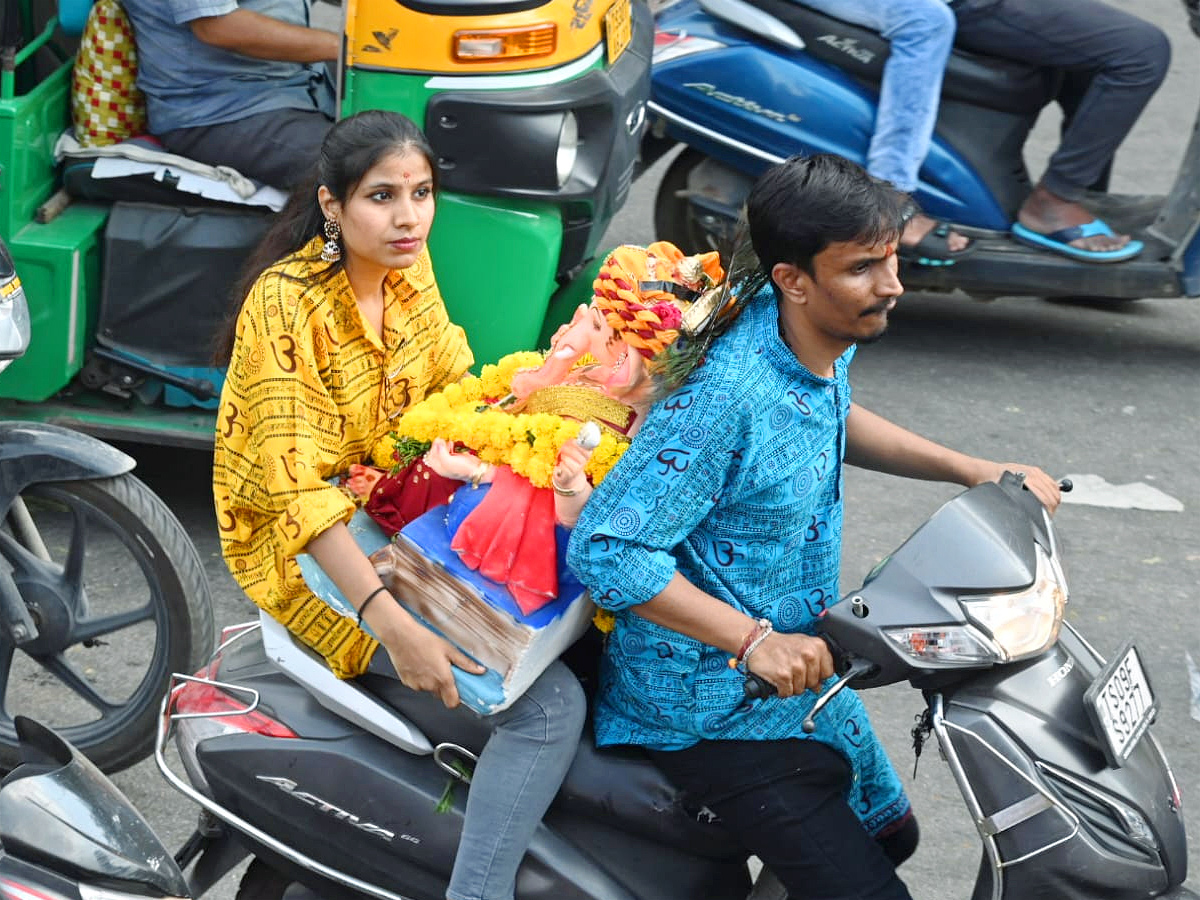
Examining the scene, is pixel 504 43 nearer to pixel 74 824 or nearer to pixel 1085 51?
pixel 74 824

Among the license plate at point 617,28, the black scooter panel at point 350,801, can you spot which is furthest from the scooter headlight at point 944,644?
the license plate at point 617,28

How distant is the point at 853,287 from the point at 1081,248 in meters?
3.52

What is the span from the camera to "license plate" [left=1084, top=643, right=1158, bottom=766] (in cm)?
207

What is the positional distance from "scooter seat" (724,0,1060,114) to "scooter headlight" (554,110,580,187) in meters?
1.72

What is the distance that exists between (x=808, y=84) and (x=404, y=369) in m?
2.99

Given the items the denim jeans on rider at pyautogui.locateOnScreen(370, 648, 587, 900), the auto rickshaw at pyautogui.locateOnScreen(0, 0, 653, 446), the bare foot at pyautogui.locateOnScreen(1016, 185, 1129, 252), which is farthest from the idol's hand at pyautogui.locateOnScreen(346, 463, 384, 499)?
the bare foot at pyautogui.locateOnScreen(1016, 185, 1129, 252)

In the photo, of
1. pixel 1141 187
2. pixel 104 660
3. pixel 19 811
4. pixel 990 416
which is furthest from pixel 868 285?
pixel 1141 187

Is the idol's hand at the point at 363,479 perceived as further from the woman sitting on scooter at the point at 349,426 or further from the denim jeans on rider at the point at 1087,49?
the denim jeans on rider at the point at 1087,49

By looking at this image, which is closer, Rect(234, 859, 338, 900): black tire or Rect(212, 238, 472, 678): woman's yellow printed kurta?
Rect(212, 238, 472, 678): woman's yellow printed kurta

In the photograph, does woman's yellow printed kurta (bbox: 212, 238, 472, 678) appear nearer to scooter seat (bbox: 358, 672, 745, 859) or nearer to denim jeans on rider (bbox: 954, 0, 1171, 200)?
scooter seat (bbox: 358, 672, 745, 859)

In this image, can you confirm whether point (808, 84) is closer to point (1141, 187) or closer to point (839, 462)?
point (1141, 187)

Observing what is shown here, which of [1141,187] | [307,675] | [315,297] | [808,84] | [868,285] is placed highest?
[868,285]

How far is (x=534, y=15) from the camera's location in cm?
363

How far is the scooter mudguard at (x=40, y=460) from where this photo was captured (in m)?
3.09
